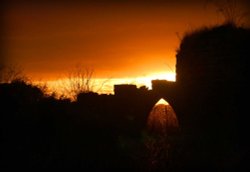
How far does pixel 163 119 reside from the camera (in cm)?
1839

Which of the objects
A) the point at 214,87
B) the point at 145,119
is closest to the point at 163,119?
the point at 214,87

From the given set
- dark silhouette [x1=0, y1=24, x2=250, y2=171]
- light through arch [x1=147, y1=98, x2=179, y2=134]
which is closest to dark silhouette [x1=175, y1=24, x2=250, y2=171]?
dark silhouette [x1=0, y1=24, x2=250, y2=171]

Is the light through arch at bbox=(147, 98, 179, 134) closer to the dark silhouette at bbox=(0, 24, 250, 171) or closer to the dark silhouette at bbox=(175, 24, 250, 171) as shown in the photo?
the dark silhouette at bbox=(0, 24, 250, 171)

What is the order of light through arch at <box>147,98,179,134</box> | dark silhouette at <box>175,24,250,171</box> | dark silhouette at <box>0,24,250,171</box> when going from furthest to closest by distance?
light through arch at <box>147,98,179,134</box>, dark silhouette at <box>175,24,250,171</box>, dark silhouette at <box>0,24,250,171</box>

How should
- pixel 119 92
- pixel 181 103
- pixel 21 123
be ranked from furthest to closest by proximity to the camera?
pixel 119 92 → pixel 181 103 → pixel 21 123

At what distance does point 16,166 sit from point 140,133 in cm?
716

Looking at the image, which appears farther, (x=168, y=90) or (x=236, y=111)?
(x=168, y=90)

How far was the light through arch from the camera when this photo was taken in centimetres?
1837

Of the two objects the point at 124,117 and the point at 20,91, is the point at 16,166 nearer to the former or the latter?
the point at 20,91

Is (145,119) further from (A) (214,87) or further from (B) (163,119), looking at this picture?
(A) (214,87)

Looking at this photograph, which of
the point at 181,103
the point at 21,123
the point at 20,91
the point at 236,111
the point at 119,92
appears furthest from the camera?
the point at 119,92

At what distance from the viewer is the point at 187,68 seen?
2064 cm

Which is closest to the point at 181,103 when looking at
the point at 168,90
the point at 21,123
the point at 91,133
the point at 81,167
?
the point at 168,90

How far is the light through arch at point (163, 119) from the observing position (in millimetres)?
18373
